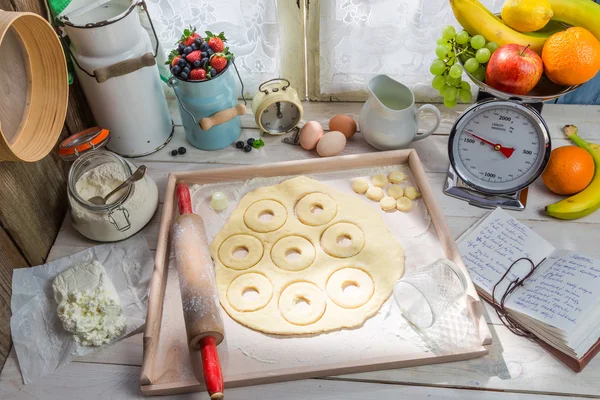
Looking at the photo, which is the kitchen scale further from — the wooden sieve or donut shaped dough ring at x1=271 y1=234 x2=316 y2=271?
the wooden sieve

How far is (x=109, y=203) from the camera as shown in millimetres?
1094

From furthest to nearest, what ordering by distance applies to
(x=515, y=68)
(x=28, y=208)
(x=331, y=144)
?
(x=331, y=144) < (x=28, y=208) < (x=515, y=68)

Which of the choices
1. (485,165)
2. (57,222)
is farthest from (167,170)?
(485,165)

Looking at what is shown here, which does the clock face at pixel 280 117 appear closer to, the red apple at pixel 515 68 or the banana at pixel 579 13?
the red apple at pixel 515 68

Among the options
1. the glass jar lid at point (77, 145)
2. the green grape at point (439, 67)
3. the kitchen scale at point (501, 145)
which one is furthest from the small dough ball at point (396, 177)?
the glass jar lid at point (77, 145)

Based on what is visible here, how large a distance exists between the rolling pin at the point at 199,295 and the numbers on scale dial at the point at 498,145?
0.58 meters

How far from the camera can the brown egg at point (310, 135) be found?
1.28m

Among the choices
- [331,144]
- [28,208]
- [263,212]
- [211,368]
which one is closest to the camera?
[211,368]

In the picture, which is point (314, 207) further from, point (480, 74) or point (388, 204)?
point (480, 74)

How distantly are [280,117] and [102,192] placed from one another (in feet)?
1.56

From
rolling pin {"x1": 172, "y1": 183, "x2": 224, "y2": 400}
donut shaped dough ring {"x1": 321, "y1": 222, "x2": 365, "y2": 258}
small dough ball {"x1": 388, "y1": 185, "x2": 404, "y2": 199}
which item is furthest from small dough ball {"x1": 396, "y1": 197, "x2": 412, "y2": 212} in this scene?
rolling pin {"x1": 172, "y1": 183, "x2": 224, "y2": 400}

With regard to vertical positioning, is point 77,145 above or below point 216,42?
below

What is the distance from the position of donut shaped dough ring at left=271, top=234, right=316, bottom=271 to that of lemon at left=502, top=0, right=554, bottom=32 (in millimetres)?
597

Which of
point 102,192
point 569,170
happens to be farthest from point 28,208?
point 569,170
